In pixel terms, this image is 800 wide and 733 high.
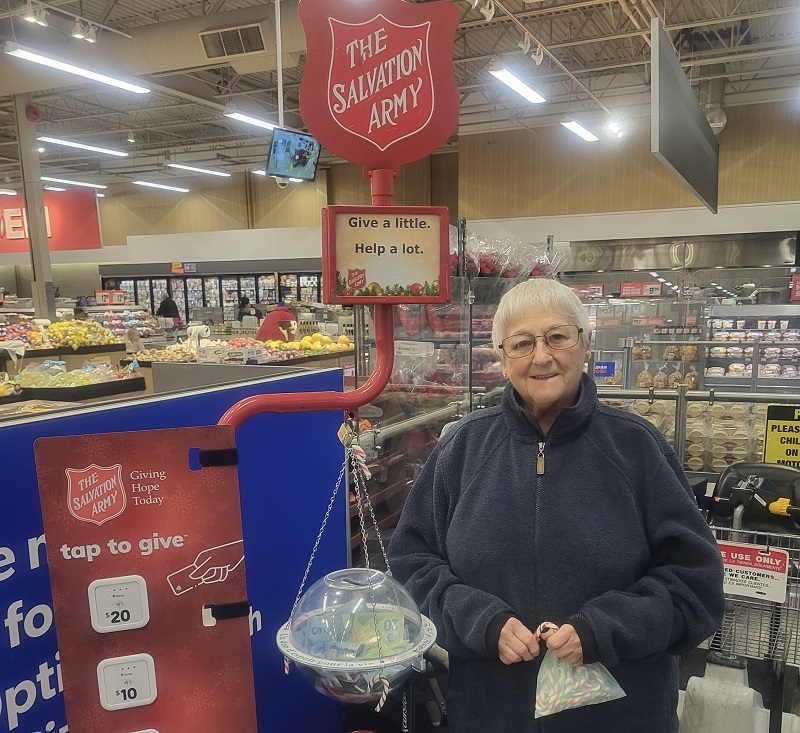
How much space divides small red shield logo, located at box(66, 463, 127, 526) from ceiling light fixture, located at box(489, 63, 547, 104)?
7796 millimetres

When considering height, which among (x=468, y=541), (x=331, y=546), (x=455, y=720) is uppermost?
(x=468, y=541)

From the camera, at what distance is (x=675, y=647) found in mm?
1361

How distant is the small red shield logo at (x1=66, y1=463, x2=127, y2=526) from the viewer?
89cm

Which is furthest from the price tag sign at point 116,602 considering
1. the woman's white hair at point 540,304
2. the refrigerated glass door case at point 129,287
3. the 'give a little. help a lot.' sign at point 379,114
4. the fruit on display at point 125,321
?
the refrigerated glass door case at point 129,287

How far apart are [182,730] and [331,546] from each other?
3.89 feet

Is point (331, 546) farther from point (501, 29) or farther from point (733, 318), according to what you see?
point (501, 29)

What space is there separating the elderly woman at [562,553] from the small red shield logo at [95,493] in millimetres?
774

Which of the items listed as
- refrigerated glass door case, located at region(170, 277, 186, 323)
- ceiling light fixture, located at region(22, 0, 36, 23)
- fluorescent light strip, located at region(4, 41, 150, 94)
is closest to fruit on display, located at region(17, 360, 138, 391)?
fluorescent light strip, located at region(4, 41, 150, 94)

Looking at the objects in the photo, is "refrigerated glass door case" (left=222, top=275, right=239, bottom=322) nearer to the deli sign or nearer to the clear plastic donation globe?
the deli sign

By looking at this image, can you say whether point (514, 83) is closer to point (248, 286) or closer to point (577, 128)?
point (577, 128)

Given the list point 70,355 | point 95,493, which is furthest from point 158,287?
point 95,493

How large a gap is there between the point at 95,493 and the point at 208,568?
0.64 ft

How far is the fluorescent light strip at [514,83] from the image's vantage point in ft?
25.5

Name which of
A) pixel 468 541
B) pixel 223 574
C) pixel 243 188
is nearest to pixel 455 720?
pixel 468 541
